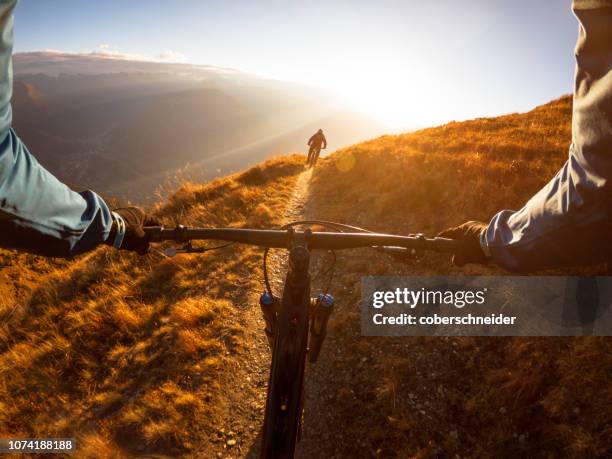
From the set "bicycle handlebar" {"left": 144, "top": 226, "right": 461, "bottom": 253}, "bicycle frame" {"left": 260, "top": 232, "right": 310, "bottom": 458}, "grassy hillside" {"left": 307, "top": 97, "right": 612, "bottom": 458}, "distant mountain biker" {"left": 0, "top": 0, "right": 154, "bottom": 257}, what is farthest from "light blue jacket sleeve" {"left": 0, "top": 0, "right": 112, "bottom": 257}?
"grassy hillside" {"left": 307, "top": 97, "right": 612, "bottom": 458}

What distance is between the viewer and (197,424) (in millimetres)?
4504

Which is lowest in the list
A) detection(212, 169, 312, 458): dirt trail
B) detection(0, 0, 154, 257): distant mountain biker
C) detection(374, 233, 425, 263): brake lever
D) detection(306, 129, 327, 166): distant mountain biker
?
detection(212, 169, 312, 458): dirt trail

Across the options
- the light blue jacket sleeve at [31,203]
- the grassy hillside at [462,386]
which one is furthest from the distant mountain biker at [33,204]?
the grassy hillside at [462,386]

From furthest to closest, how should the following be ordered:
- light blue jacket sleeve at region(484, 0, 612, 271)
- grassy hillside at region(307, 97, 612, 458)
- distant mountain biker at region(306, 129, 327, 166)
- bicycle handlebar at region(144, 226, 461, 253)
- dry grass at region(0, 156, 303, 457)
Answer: distant mountain biker at region(306, 129, 327, 166)
dry grass at region(0, 156, 303, 457)
grassy hillside at region(307, 97, 612, 458)
bicycle handlebar at region(144, 226, 461, 253)
light blue jacket sleeve at region(484, 0, 612, 271)

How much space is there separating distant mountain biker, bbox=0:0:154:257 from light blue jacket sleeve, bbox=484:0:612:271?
212cm

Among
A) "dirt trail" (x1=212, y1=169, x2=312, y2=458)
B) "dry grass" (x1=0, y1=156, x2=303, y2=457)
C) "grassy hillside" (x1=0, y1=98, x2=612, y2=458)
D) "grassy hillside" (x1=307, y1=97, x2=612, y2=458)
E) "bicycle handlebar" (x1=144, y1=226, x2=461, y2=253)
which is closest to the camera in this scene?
"bicycle handlebar" (x1=144, y1=226, x2=461, y2=253)

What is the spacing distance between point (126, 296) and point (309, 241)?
263 inches

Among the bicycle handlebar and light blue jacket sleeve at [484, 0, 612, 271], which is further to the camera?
the bicycle handlebar

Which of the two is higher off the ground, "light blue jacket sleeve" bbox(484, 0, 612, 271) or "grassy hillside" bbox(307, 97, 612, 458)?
"light blue jacket sleeve" bbox(484, 0, 612, 271)

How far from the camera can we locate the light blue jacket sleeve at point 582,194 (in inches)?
42.6

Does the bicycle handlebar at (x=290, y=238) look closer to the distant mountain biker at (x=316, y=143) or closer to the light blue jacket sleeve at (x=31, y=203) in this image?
the light blue jacket sleeve at (x=31, y=203)

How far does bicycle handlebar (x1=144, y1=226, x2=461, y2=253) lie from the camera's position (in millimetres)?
2432

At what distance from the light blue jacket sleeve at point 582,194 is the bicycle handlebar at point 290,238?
613 millimetres

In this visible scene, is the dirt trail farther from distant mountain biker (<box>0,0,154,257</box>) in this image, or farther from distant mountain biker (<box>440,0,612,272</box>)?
distant mountain biker (<box>440,0,612,272</box>)
